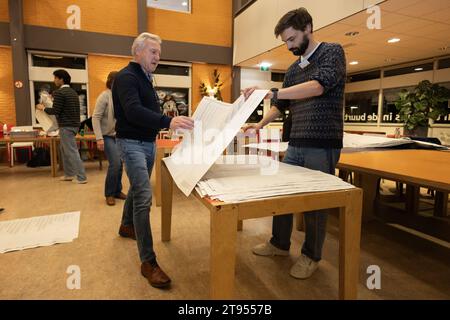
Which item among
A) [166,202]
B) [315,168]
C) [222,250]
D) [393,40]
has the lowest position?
[166,202]

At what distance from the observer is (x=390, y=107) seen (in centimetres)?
767

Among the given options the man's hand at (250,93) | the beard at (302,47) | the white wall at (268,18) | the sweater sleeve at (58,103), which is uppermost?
the white wall at (268,18)

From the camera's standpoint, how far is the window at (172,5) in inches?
280

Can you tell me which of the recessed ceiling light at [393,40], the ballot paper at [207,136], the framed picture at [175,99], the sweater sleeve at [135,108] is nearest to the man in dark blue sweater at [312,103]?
the ballot paper at [207,136]

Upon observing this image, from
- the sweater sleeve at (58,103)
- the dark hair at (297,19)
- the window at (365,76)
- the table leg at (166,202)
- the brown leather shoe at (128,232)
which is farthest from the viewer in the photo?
the window at (365,76)

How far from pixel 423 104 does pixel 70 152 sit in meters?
6.69

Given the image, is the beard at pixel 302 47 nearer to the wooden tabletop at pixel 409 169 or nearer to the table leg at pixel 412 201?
the wooden tabletop at pixel 409 169

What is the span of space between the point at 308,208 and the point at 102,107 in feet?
8.59

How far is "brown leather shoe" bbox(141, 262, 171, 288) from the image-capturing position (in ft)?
4.84

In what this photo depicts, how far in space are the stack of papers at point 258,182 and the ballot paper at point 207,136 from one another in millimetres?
69

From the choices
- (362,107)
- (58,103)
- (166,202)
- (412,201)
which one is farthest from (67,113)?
(362,107)

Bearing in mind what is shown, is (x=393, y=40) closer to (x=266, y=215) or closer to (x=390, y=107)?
(x=390, y=107)

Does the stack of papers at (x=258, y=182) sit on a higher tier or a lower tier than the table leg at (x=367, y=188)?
higher

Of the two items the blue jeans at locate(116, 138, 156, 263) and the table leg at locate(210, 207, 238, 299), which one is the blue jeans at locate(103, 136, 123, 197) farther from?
the table leg at locate(210, 207, 238, 299)
